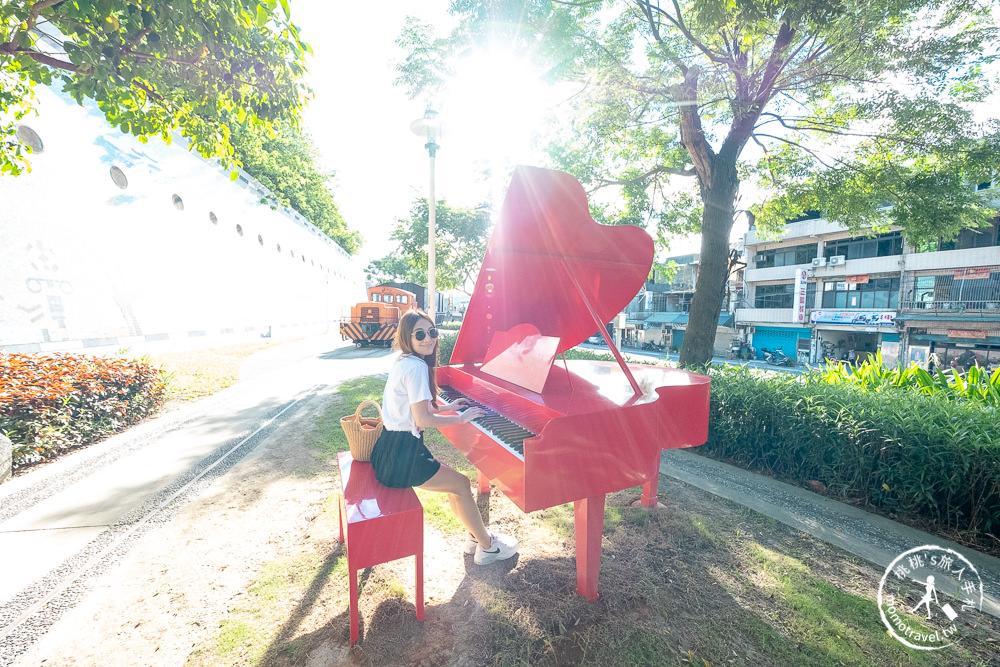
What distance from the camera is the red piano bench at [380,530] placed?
1.93m

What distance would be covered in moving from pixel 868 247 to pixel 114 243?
91.7 ft

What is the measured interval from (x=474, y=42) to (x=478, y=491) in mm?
6122

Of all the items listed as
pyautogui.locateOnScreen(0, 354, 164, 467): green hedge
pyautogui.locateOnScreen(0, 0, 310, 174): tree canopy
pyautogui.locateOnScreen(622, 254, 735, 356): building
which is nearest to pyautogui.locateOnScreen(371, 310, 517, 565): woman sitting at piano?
pyautogui.locateOnScreen(0, 0, 310, 174): tree canopy

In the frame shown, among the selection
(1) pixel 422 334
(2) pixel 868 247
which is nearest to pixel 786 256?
(2) pixel 868 247

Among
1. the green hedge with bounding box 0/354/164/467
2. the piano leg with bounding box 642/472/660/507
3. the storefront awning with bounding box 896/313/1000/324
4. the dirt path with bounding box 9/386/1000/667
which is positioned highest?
the storefront awning with bounding box 896/313/1000/324

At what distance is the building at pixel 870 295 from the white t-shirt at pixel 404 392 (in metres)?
15.5

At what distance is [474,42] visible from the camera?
565 centimetres

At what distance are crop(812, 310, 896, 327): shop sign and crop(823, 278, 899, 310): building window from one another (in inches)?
15.3

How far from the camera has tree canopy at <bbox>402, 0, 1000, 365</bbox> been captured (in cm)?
479

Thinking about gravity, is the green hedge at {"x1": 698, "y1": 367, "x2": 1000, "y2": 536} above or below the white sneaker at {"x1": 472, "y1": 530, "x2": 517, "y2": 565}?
above

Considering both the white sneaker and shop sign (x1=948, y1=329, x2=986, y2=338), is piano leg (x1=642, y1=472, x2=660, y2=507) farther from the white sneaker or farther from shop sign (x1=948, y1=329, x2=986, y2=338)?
shop sign (x1=948, y1=329, x2=986, y2=338)

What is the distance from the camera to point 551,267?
292cm

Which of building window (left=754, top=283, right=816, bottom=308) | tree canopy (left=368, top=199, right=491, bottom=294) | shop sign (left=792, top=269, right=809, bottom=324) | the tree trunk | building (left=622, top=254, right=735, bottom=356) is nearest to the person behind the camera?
the tree trunk

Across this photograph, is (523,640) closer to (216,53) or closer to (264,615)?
(264,615)
